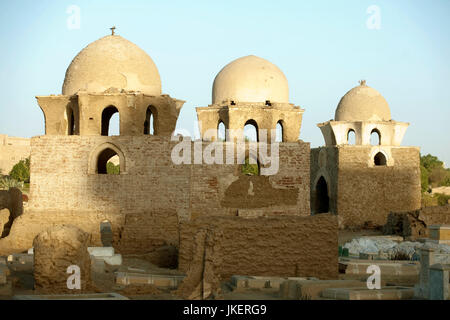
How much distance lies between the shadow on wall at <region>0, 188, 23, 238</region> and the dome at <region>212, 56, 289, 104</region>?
697cm

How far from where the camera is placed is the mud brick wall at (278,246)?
12328 millimetres

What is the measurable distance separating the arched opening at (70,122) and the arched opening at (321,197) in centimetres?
1372

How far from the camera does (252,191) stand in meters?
18.0

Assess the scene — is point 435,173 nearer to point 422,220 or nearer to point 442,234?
point 422,220

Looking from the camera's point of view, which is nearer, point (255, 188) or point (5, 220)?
point (255, 188)

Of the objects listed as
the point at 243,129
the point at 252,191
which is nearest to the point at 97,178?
the point at 252,191

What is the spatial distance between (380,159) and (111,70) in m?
14.5

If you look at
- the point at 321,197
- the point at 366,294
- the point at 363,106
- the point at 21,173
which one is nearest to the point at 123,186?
the point at 366,294

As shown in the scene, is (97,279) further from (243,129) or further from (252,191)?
(243,129)

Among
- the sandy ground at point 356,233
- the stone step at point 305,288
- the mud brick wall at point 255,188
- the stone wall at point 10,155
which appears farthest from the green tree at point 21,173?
the stone step at point 305,288

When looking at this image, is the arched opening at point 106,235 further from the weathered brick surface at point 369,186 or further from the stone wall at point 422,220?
the weathered brick surface at point 369,186

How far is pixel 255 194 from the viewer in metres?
18.0
